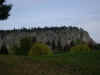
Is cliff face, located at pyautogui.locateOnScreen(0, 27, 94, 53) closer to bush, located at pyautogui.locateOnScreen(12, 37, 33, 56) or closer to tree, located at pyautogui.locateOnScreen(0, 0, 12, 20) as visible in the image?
bush, located at pyautogui.locateOnScreen(12, 37, 33, 56)

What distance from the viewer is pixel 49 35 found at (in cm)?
2694

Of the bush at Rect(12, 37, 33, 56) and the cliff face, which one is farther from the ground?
the cliff face

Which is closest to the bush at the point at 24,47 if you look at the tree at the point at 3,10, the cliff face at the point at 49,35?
the cliff face at the point at 49,35

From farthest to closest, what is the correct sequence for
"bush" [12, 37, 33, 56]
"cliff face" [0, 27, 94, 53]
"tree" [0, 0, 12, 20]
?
"cliff face" [0, 27, 94, 53] < "bush" [12, 37, 33, 56] < "tree" [0, 0, 12, 20]

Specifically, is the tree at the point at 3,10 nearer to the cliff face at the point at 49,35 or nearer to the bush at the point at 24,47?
the bush at the point at 24,47

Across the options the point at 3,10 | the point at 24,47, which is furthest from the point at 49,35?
the point at 3,10

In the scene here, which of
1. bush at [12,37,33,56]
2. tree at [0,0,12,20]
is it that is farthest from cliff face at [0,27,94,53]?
tree at [0,0,12,20]

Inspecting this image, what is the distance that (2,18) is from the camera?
10.7 meters

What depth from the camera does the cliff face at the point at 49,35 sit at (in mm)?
25078

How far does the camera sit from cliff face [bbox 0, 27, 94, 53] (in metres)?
25.1

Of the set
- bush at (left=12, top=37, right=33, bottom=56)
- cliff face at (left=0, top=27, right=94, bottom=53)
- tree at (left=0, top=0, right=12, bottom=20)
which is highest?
tree at (left=0, top=0, right=12, bottom=20)

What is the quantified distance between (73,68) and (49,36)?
1815cm

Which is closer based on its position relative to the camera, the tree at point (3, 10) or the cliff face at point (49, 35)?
the tree at point (3, 10)

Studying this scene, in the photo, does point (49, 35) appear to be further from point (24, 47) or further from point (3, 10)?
point (3, 10)
